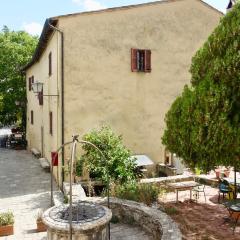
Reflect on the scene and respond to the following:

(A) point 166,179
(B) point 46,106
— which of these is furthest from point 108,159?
(B) point 46,106

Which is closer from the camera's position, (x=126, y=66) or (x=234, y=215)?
(x=234, y=215)

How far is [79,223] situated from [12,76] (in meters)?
27.3

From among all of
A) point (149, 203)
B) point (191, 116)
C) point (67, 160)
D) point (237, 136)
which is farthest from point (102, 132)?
point (237, 136)

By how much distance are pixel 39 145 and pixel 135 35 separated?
1240 centimetres

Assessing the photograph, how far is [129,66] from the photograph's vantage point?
1777 cm

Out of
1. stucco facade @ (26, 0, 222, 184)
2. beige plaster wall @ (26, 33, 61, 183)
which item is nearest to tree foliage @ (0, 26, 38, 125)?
beige plaster wall @ (26, 33, 61, 183)

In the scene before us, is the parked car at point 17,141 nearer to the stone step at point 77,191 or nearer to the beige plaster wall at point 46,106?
the beige plaster wall at point 46,106

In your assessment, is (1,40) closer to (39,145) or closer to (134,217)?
(39,145)

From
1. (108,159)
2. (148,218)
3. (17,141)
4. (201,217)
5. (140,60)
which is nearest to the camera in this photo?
(148,218)

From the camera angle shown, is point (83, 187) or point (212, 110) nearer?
point (212, 110)

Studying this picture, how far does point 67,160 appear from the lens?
16578 mm

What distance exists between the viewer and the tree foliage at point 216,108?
32.9 feet

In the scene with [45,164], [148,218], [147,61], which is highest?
[147,61]

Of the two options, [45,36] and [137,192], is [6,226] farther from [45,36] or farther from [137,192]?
[45,36]
